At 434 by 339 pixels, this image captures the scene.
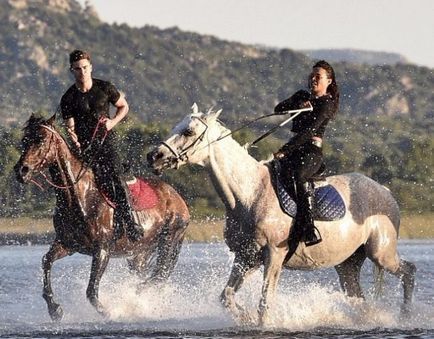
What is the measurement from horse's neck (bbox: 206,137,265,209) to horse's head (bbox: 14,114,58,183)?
270cm

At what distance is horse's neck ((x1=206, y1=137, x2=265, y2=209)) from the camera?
1744 centimetres

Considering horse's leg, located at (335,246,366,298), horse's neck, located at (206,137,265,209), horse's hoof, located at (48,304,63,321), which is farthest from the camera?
horse's hoof, located at (48,304,63,321)

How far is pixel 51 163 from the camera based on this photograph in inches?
768

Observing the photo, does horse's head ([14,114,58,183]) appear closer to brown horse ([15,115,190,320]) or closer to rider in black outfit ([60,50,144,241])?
brown horse ([15,115,190,320])

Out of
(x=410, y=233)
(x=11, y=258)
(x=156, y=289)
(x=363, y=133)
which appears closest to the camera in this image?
(x=156, y=289)

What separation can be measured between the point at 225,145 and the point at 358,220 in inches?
91.9

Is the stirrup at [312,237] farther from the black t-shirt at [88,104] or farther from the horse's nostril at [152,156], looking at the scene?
the black t-shirt at [88,104]

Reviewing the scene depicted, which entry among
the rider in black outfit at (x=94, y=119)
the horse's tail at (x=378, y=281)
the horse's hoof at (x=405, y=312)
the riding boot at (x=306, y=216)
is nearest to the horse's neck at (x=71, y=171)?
the rider in black outfit at (x=94, y=119)

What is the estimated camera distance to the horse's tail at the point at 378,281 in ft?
64.8

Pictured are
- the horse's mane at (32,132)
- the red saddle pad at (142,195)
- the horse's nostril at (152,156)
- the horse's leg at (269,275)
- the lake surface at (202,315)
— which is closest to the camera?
the horse's nostril at (152,156)

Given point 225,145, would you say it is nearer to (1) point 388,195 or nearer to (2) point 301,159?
(2) point 301,159

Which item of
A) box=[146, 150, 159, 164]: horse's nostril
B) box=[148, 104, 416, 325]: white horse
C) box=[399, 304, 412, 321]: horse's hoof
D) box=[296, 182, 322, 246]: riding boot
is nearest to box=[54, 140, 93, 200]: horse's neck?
box=[148, 104, 416, 325]: white horse

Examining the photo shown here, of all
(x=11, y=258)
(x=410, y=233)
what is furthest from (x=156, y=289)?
(x=410, y=233)

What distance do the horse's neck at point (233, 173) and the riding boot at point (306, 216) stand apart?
53 centimetres
